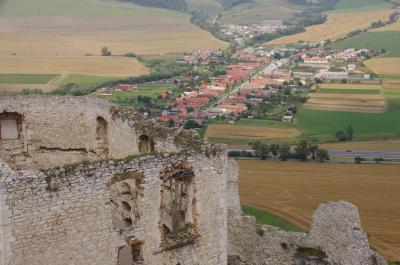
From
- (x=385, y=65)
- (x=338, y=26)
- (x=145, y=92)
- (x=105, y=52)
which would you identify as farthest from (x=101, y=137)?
(x=338, y=26)

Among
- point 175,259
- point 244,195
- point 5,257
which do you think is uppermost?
point 5,257

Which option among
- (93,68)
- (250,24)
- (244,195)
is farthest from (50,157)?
(250,24)

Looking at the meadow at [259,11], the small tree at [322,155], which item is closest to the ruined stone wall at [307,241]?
the small tree at [322,155]

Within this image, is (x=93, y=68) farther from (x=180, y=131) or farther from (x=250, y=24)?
(x=180, y=131)

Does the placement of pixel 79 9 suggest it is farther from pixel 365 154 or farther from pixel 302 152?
pixel 365 154

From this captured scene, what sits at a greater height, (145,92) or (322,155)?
(145,92)

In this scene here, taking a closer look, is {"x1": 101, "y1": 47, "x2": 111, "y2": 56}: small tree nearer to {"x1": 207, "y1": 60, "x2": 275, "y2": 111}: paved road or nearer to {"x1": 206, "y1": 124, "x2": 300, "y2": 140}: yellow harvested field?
{"x1": 207, "y1": 60, "x2": 275, "y2": 111}: paved road
